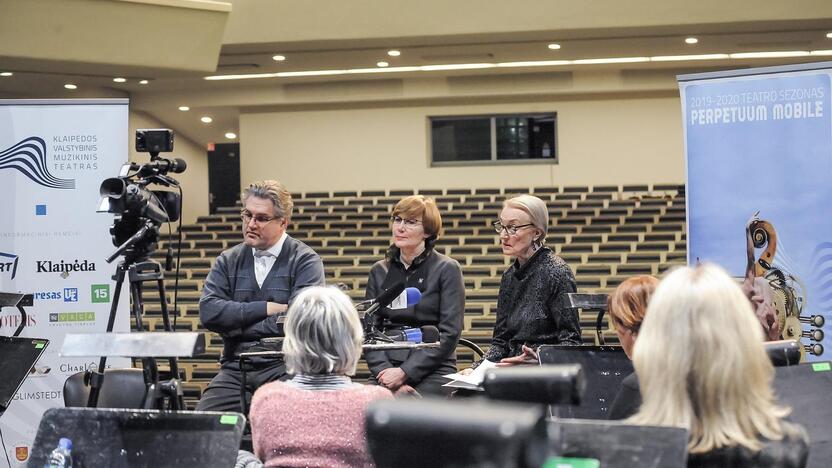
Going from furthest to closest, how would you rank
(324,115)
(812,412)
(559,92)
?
1. (324,115)
2. (559,92)
3. (812,412)

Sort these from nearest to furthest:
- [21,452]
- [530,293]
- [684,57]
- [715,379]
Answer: [715,379], [530,293], [21,452], [684,57]

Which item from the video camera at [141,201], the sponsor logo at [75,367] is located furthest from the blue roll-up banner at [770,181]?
the sponsor logo at [75,367]

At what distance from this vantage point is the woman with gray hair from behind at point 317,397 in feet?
6.46

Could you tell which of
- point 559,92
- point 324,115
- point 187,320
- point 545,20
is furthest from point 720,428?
point 324,115

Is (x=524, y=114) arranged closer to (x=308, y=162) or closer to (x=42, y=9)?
(x=308, y=162)

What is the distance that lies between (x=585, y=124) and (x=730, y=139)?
29.8 feet

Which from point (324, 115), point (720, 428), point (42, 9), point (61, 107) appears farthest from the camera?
point (324, 115)

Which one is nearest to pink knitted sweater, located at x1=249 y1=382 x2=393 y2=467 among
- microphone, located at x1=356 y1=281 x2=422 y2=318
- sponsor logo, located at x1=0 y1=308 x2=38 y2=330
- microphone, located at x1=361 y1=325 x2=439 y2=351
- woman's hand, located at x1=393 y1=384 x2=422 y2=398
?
microphone, located at x1=361 y1=325 x2=439 y2=351

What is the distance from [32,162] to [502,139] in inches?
365

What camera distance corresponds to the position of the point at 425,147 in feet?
42.8

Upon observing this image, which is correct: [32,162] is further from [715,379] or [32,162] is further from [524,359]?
[715,379]

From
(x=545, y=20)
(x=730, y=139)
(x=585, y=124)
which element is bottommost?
(x=730, y=139)

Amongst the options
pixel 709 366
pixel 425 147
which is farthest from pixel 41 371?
pixel 425 147

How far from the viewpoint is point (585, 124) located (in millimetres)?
12781
